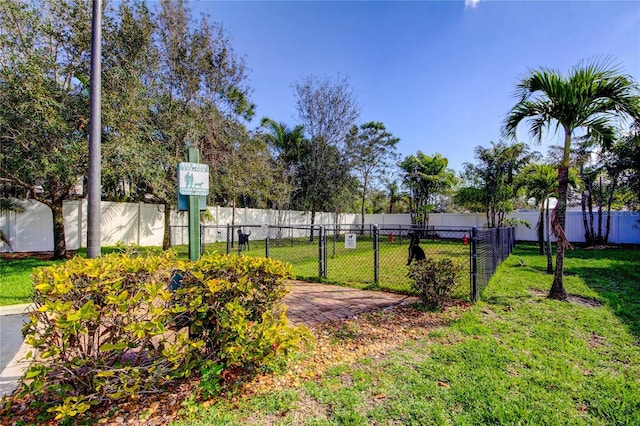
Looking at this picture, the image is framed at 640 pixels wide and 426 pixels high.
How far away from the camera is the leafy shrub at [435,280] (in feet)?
13.9

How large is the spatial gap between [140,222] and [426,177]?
15.5m

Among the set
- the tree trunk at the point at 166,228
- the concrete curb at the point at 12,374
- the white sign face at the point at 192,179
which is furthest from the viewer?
the tree trunk at the point at 166,228

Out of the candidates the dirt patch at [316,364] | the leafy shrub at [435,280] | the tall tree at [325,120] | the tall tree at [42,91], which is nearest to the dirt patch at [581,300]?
the dirt patch at [316,364]

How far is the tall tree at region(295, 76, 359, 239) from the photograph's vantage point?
1603 cm

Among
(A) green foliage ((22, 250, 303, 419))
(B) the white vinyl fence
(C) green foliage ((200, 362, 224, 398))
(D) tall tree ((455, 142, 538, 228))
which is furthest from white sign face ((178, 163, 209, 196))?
(D) tall tree ((455, 142, 538, 228))

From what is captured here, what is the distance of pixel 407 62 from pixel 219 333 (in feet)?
29.1

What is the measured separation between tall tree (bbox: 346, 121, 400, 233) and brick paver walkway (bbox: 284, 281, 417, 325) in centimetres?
1140

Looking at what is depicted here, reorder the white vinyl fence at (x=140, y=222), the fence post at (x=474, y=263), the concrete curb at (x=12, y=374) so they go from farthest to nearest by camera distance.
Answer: the white vinyl fence at (x=140, y=222) < the fence post at (x=474, y=263) < the concrete curb at (x=12, y=374)

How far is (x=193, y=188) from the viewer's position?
309 cm

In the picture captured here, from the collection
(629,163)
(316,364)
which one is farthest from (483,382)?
(629,163)

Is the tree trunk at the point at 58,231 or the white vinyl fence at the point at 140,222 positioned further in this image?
the white vinyl fence at the point at 140,222

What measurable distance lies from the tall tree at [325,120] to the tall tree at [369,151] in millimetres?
821

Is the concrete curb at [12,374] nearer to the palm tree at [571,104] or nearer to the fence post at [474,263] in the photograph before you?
the fence post at [474,263]

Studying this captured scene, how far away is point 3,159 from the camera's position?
6.93m
